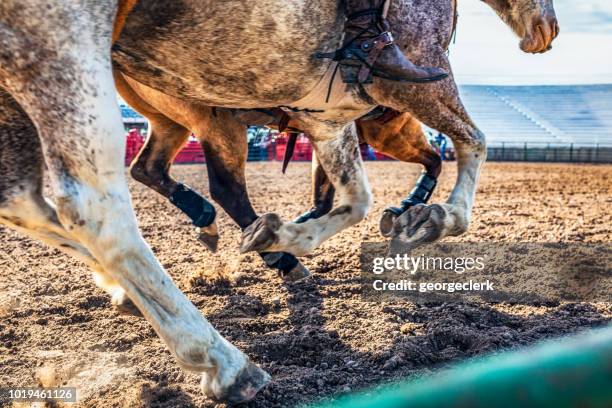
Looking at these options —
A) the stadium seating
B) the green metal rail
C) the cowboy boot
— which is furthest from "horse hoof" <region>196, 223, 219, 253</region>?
the stadium seating

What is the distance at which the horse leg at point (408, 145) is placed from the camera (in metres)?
5.05

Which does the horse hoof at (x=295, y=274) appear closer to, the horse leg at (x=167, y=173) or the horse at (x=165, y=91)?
the horse at (x=165, y=91)

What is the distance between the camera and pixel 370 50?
3.52 m

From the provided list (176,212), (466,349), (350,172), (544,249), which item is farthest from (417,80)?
(176,212)

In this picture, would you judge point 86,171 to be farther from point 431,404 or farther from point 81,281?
point 81,281

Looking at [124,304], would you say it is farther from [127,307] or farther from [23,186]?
[23,186]

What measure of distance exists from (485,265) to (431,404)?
469 centimetres

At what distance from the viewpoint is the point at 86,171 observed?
2.42 metres

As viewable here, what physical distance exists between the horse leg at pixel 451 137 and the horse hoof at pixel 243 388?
69.2 inches

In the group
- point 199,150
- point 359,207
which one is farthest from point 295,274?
point 199,150

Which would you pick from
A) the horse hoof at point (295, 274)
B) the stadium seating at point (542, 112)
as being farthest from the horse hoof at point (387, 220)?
the stadium seating at point (542, 112)

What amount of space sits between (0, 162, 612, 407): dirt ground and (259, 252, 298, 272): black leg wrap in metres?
0.14
